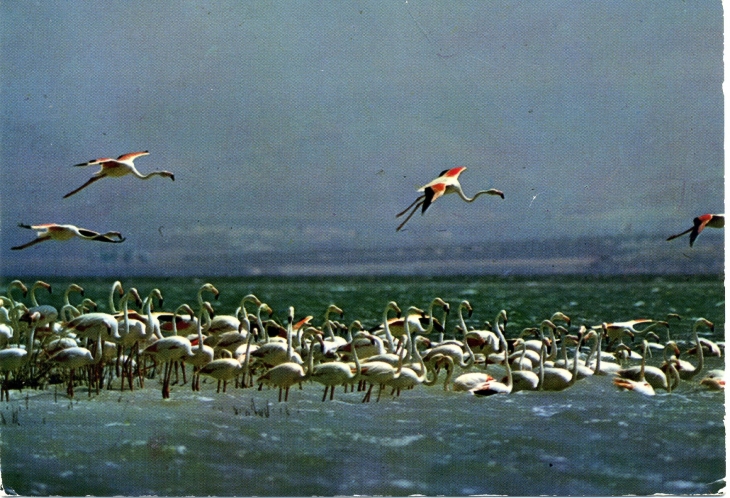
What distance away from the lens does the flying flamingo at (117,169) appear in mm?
7383

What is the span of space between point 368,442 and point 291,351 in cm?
127

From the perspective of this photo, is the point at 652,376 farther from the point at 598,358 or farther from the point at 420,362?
the point at 420,362

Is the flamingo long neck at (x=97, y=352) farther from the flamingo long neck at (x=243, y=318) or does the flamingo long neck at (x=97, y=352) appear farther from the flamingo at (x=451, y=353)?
the flamingo at (x=451, y=353)

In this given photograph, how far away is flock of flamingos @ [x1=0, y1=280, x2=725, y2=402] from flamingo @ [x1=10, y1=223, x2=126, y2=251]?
47cm

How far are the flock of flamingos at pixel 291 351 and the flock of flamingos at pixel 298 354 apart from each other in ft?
0.03

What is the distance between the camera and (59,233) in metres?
7.39

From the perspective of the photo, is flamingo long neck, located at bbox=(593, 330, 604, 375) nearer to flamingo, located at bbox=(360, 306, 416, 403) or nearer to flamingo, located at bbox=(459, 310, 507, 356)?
flamingo, located at bbox=(459, 310, 507, 356)

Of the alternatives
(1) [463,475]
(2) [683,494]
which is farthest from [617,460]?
(1) [463,475]

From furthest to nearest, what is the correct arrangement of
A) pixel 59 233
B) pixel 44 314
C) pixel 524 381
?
pixel 44 314, pixel 59 233, pixel 524 381

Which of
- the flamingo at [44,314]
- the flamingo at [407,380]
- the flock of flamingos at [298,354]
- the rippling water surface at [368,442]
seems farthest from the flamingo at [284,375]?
the flamingo at [44,314]

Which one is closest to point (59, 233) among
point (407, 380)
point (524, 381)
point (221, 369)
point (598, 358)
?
point (221, 369)

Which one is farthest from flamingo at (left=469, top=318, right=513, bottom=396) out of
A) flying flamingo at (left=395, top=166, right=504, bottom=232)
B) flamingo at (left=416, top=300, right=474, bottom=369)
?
flying flamingo at (left=395, top=166, right=504, bottom=232)

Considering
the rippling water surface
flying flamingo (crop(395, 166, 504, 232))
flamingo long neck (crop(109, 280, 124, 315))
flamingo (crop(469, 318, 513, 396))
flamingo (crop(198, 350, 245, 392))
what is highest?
flying flamingo (crop(395, 166, 504, 232))

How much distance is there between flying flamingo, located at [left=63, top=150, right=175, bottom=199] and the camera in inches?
291
